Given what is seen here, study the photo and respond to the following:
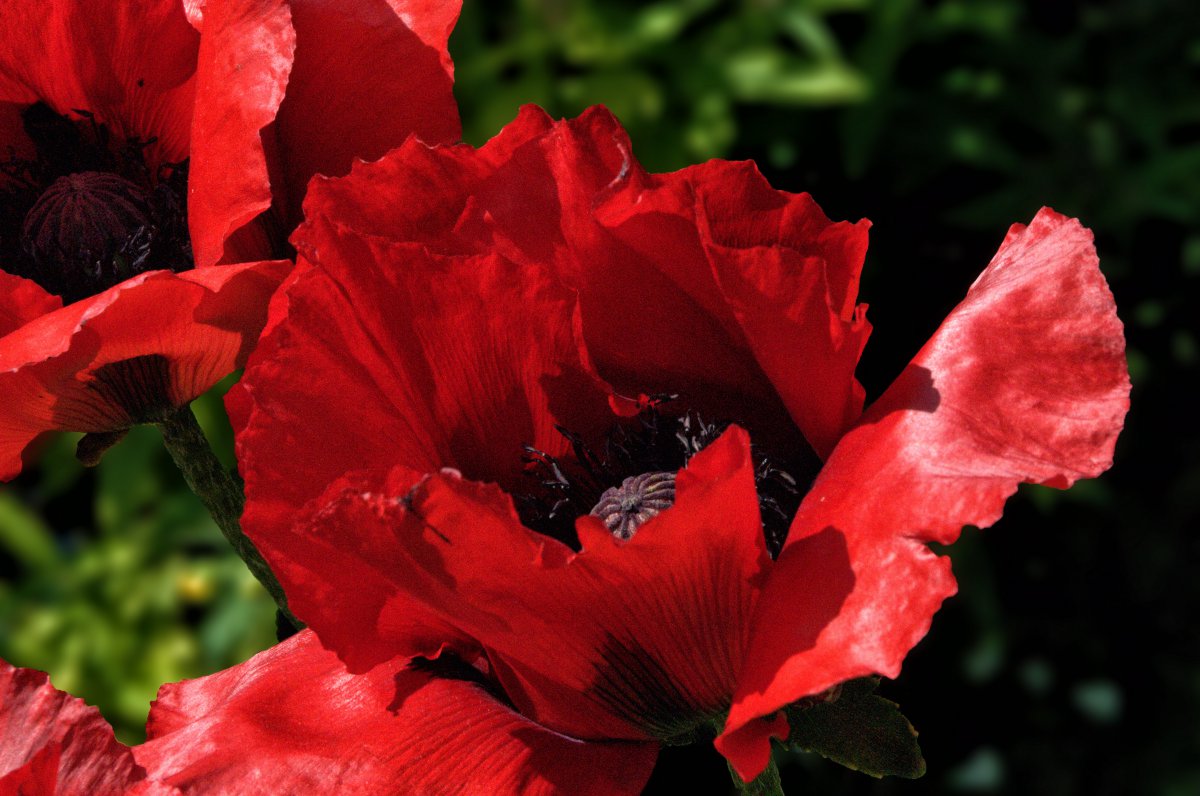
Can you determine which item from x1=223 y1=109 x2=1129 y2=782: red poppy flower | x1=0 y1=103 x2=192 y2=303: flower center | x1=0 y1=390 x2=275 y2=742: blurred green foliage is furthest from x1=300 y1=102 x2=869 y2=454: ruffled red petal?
x1=0 y1=390 x2=275 y2=742: blurred green foliage

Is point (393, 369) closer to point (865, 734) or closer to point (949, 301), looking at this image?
point (865, 734)

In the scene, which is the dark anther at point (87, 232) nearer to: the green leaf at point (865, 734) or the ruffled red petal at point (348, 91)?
the ruffled red petal at point (348, 91)

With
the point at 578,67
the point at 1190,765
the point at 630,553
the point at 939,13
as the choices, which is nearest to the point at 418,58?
the point at 630,553

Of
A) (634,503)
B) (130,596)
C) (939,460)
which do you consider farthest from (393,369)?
(130,596)

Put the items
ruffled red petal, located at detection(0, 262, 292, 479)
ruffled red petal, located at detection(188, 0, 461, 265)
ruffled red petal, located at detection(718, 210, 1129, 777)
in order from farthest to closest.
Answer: ruffled red petal, located at detection(188, 0, 461, 265)
ruffled red petal, located at detection(0, 262, 292, 479)
ruffled red petal, located at detection(718, 210, 1129, 777)

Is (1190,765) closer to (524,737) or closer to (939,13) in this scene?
(939,13)

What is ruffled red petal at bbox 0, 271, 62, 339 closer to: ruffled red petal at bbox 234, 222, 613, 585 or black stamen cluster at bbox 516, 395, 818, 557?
ruffled red petal at bbox 234, 222, 613, 585
